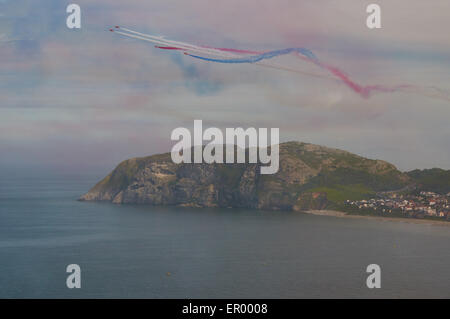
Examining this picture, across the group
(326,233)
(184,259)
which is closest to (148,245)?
(184,259)
